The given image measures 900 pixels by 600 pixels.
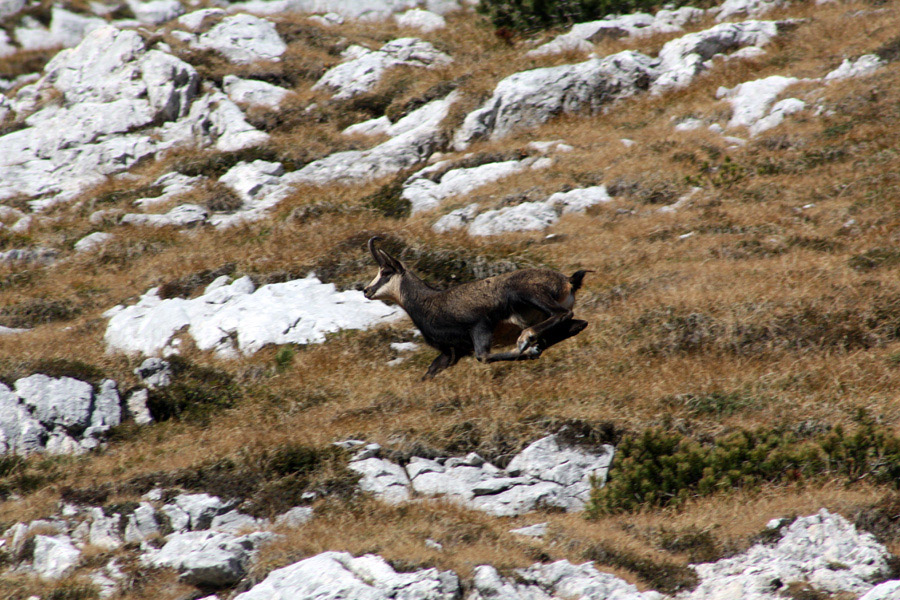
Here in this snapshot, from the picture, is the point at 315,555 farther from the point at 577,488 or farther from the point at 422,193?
the point at 422,193

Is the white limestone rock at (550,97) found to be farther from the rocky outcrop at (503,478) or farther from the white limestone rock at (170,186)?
the rocky outcrop at (503,478)

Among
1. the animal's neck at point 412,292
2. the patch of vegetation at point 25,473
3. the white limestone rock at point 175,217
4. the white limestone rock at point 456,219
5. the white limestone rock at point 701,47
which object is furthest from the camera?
the white limestone rock at point 701,47

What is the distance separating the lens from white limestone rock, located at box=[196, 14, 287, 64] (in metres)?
30.3

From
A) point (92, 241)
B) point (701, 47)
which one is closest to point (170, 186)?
point (92, 241)

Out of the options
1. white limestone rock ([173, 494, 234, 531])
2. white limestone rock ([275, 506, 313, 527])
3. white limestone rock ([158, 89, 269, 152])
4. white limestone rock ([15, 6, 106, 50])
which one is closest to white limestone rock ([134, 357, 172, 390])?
white limestone rock ([173, 494, 234, 531])

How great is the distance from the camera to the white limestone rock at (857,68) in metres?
21.6

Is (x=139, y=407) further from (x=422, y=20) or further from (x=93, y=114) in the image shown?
(x=422, y=20)

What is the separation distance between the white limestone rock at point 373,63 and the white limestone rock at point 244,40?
3.14 meters

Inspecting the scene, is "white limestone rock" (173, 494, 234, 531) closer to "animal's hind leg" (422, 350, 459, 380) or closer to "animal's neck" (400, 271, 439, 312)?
"animal's hind leg" (422, 350, 459, 380)

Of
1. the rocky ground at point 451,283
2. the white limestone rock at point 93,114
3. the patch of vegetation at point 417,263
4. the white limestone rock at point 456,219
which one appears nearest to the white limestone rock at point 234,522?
the rocky ground at point 451,283

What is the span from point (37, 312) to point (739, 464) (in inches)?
654

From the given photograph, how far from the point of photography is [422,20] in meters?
32.9

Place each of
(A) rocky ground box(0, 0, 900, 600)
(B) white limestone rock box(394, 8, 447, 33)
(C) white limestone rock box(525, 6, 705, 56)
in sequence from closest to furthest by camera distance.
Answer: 1. (A) rocky ground box(0, 0, 900, 600)
2. (C) white limestone rock box(525, 6, 705, 56)
3. (B) white limestone rock box(394, 8, 447, 33)

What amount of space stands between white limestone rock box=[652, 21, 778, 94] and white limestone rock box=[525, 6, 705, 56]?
2373 millimetres
